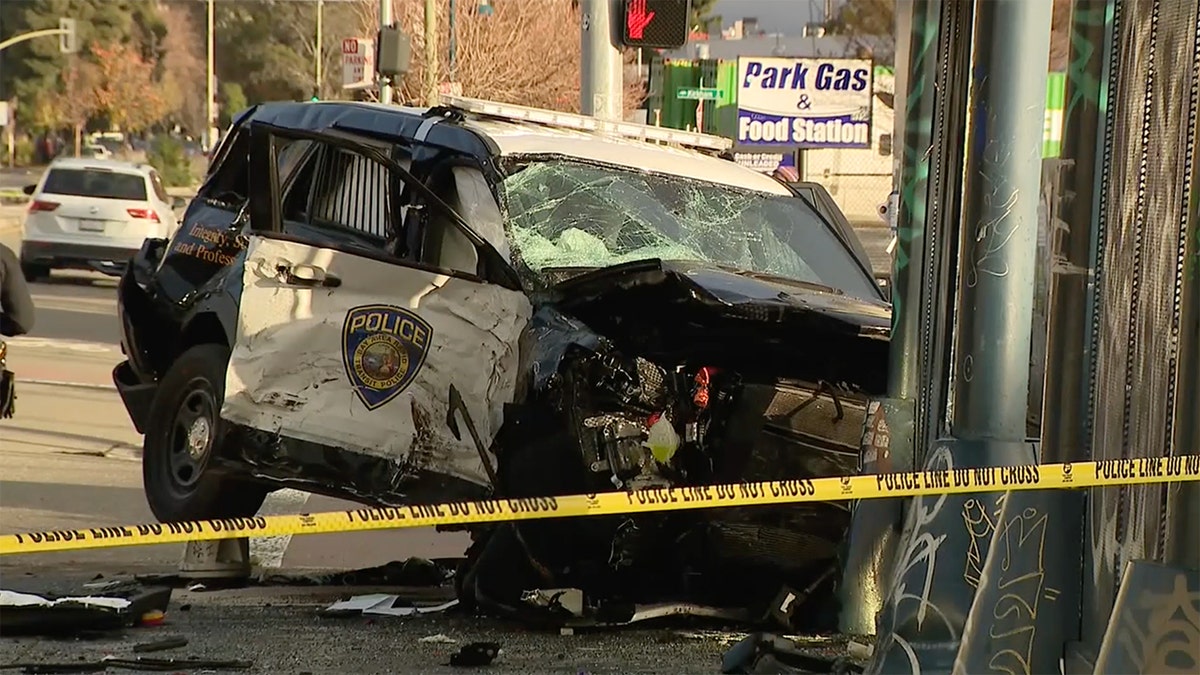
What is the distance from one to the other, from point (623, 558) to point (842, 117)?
64.1ft

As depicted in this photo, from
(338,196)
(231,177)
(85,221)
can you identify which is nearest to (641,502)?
(338,196)

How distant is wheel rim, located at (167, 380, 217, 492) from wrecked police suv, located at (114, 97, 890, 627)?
14mm

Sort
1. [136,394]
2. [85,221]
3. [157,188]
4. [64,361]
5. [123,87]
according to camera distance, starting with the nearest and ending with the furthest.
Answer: [136,394]
[64,361]
[85,221]
[157,188]
[123,87]

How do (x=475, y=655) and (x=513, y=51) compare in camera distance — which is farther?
(x=513, y=51)

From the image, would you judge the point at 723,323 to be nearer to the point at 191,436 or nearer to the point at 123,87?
the point at 191,436

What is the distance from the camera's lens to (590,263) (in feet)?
21.9

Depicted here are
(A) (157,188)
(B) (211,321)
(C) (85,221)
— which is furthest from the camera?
(A) (157,188)

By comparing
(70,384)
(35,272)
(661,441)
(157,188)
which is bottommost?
(70,384)

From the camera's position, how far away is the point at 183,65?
91.6m

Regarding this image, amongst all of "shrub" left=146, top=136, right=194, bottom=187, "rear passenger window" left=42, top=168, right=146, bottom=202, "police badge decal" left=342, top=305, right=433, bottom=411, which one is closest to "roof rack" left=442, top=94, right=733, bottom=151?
"police badge decal" left=342, top=305, right=433, bottom=411

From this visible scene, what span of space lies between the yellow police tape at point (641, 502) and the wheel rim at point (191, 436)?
10.4 ft

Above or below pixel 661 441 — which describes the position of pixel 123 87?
above

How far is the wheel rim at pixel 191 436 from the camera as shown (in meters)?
7.46

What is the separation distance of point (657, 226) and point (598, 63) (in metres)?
4.44
